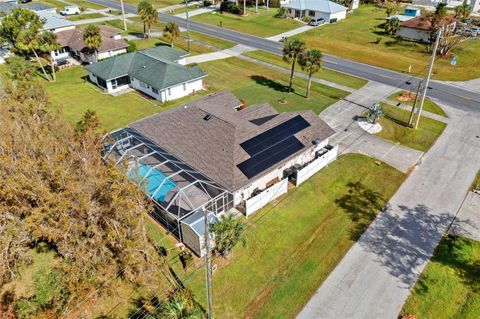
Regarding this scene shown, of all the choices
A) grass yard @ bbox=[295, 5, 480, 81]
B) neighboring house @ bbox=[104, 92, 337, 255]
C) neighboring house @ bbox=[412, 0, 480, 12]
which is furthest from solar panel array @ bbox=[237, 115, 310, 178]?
neighboring house @ bbox=[412, 0, 480, 12]

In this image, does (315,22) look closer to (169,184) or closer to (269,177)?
(269,177)

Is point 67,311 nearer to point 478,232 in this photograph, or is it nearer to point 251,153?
point 251,153

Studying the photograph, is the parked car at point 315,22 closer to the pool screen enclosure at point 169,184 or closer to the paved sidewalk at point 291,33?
the paved sidewalk at point 291,33

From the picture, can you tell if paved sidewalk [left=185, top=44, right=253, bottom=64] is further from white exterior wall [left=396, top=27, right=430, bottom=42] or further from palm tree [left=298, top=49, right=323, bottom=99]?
white exterior wall [left=396, top=27, right=430, bottom=42]

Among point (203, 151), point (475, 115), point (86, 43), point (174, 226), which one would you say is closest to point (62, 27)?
point (86, 43)

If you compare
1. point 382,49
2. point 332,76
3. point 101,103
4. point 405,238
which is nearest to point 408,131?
point 405,238

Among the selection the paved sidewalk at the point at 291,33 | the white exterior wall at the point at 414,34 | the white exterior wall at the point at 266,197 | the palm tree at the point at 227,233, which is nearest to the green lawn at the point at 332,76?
the paved sidewalk at the point at 291,33
